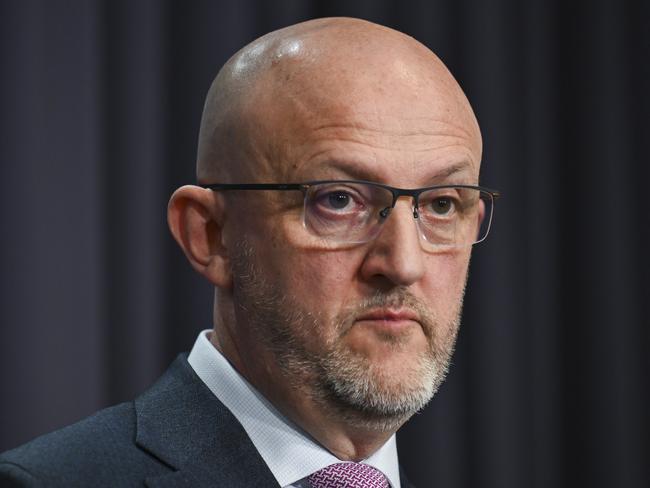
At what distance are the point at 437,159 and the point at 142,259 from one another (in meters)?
0.87

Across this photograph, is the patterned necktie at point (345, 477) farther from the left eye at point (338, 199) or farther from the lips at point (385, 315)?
the left eye at point (338, 199)

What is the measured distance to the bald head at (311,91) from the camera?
4.68 feet

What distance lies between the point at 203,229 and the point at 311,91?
0.95 feet

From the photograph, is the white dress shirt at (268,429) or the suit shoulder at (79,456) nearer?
the suit shoulder at (79,456)

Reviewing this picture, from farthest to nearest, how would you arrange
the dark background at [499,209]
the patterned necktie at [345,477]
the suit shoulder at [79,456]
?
the dark background at [499,209] < the patterned necktie at [345,477] < the suit shoulder at [79,456]

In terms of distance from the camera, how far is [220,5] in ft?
7.23

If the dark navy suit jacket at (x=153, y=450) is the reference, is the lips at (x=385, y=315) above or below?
above

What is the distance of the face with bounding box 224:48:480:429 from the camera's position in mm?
1401

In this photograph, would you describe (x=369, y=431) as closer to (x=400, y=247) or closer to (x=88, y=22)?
(x=400, y=247)

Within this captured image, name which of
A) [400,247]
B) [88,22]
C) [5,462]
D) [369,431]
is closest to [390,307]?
[400,247]

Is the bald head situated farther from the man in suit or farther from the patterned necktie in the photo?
the patterned necktie

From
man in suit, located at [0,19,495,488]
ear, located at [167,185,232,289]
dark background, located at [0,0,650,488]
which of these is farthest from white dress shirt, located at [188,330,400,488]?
dark background, located at [0,0,650,488]

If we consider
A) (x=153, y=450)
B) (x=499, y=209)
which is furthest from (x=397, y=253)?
(x=499, y=209)

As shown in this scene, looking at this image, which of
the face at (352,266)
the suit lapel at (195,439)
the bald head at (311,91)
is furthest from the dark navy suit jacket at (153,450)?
the bald head at (311,91)
